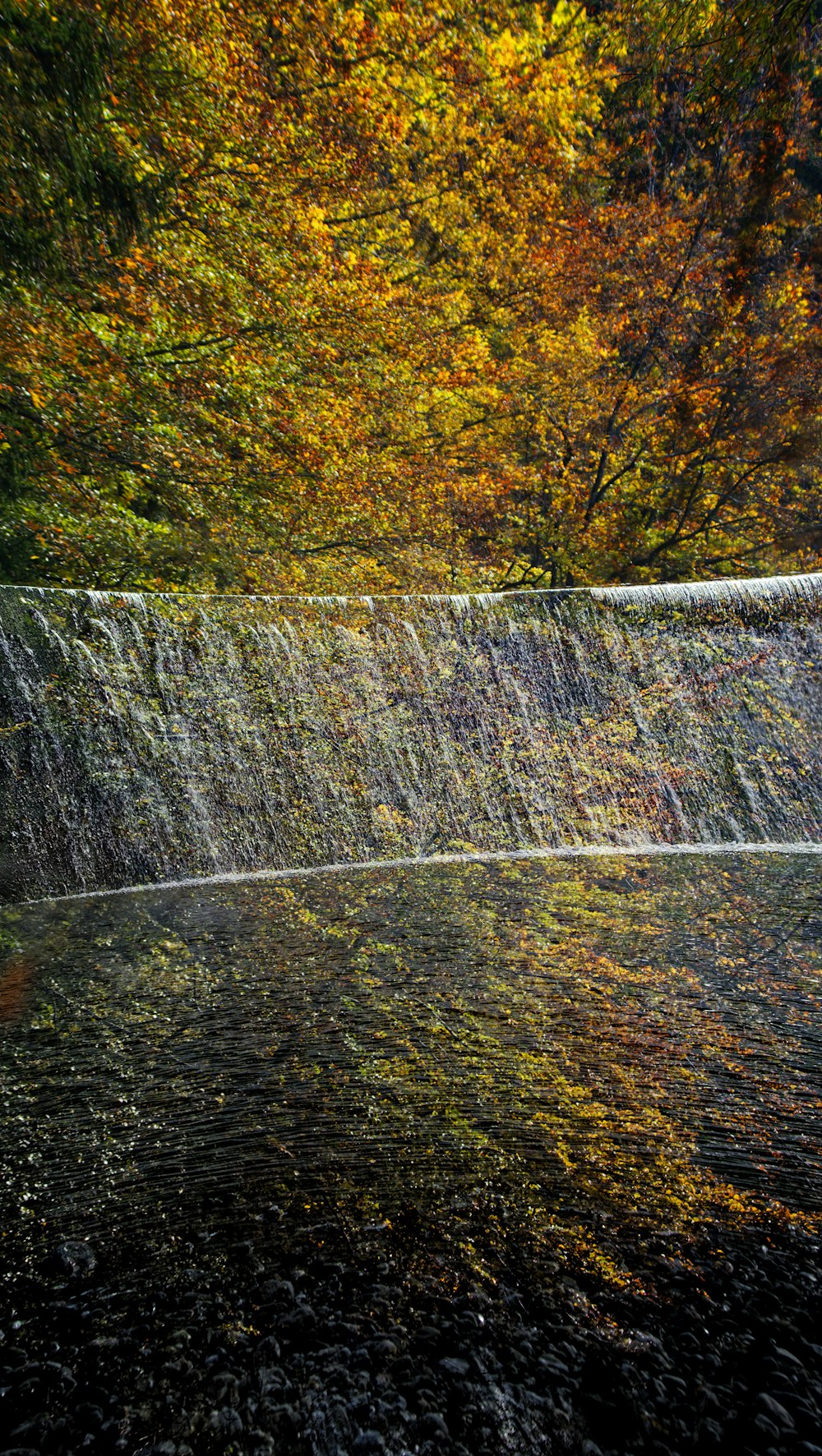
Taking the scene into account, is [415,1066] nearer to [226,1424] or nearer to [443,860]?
[226,1424]

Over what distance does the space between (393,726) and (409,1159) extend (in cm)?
675

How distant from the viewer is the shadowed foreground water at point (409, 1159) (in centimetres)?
135

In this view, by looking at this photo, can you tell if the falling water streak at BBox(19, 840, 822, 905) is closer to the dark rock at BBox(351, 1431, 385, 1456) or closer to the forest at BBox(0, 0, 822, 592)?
the forest at BBox(0, 0, 822, 592)

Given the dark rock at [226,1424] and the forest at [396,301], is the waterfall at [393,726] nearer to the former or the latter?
the forest at [396,301]

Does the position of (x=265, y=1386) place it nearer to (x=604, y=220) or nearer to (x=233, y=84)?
(x=233, y=84)

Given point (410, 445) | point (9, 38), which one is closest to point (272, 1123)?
point (9, 38)

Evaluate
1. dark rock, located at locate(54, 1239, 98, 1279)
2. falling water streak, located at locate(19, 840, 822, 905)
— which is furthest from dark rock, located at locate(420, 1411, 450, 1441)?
falling water streak, located at locate(19, 840, 822, 905)

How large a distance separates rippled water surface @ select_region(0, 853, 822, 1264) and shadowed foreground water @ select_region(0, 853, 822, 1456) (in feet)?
0.04

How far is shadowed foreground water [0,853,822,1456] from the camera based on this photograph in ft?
4.42

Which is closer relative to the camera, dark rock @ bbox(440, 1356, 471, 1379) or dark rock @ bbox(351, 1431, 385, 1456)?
dark rock @ bbox(351, 1431, 385, 1456)

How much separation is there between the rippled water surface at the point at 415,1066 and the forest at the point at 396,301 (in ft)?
18.0

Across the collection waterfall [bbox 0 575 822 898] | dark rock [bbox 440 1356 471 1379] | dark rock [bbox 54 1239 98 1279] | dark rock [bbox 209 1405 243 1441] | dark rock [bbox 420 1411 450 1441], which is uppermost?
waterfall [bbox 0 575 822 898]

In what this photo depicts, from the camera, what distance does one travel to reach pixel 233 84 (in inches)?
379

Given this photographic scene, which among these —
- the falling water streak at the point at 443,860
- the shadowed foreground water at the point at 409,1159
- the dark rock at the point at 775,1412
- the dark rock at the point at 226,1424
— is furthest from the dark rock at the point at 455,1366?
the falling water streak at the point at 443,860
